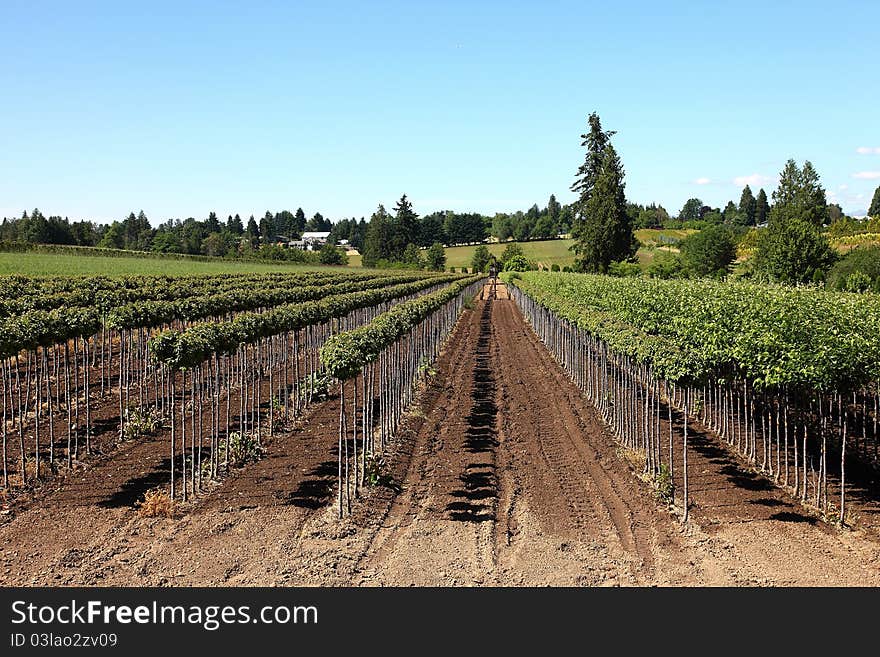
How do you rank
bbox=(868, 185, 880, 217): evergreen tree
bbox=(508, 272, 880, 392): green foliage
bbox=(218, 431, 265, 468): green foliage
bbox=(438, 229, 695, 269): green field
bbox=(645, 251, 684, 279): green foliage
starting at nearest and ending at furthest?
bbox=(508, 272, 880, 392): green foliage < bbox=(218, 431, 265, 468): green foliage < bbox=(645, 251, 684, 279): green foliage < bbox=(438, 229, 695, 269): green field < bbox=(868, 185, 880, 217): evergreen tree

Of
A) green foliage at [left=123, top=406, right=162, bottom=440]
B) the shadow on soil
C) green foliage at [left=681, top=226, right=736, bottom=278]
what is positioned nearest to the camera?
the shadow on soil

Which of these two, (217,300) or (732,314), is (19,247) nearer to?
(217,300)

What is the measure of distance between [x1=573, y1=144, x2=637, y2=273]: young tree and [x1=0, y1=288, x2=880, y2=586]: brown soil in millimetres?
64617

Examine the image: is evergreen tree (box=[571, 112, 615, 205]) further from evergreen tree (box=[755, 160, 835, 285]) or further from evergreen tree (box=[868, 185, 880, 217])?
evergreen tree (box=[868, 185, 880, 217])

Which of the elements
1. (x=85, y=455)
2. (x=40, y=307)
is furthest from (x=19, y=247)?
(x=85, y=455)

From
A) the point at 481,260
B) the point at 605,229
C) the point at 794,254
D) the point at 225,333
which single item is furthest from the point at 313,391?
the point at 481,260

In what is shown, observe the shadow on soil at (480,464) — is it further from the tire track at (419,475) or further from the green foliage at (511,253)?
the green foliage at (511,253)

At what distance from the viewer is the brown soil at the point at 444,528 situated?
30.5ft

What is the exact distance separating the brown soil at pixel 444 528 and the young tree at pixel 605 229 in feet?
212

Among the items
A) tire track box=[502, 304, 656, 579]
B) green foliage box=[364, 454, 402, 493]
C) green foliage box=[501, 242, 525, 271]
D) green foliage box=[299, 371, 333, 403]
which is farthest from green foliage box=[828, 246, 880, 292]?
green foliage box=[501, 242, 525, 271]

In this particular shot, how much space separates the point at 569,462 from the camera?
14.7 m

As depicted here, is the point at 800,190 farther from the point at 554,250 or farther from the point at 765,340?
the point at 765,340

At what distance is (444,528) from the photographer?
10961 millimetres

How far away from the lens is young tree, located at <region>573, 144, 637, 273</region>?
7862 centimetres
